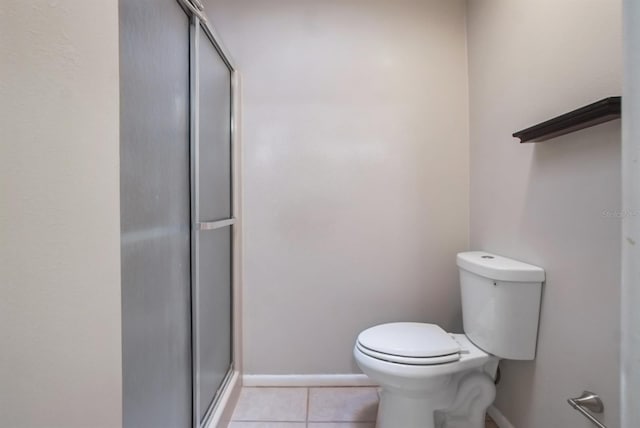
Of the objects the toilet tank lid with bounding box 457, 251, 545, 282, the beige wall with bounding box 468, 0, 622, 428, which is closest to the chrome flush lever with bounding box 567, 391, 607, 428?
the beige wall with bounding box 468, 0, 622, 428

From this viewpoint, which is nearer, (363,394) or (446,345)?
(446,345)

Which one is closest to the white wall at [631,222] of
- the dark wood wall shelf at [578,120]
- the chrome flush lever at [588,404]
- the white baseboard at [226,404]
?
the dark wood wall shelf at [578,120]

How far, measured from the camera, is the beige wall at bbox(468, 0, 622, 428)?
80 centimetres

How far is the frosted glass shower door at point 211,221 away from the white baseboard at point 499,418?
128cm

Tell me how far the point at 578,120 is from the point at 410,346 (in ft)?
3.00

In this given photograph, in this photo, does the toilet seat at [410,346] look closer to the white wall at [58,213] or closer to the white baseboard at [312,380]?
the white baseboard at [312,380]

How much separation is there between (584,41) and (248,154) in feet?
4.60

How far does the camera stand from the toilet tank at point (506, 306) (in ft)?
3.40

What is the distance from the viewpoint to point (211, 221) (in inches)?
48.1

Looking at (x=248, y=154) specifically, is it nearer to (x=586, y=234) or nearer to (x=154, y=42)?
(x=154, y=42)

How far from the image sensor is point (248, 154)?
62.2 inches

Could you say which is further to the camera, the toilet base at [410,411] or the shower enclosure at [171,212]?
the toilet base at [410,411]

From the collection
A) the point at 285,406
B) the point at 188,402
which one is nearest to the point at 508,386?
the point at 285,406

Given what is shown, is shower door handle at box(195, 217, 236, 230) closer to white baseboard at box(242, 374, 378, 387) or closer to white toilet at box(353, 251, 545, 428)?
white toilet at box(353, 251, 545, 428)
